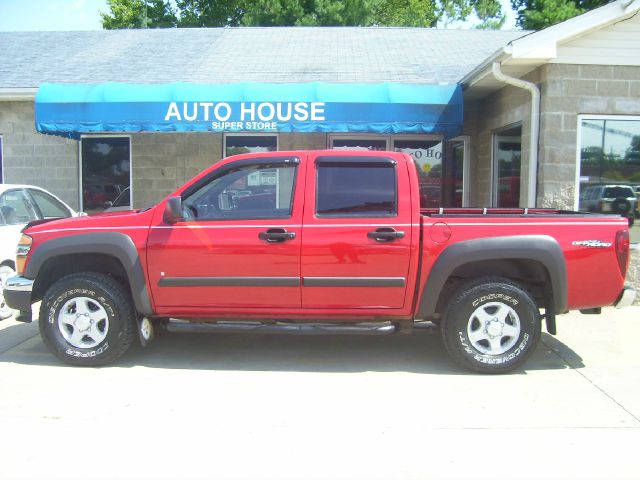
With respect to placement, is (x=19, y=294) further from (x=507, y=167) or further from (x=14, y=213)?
(x=507, y=167)

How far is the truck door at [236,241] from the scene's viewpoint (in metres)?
5.05

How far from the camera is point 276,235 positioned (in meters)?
5.02

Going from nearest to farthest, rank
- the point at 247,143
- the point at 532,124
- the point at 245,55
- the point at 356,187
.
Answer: the point at 356,187 < the point at 532,124 < the point at 247,143 < the point at 245,55

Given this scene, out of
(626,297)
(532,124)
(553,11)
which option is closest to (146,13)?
(553,11)

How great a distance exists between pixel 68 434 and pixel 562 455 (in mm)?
3197

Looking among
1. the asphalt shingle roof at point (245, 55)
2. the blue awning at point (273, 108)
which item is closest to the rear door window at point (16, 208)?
the blue awning at point (273, 108)

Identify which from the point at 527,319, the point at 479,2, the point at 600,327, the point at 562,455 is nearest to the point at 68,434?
the point at 562,455

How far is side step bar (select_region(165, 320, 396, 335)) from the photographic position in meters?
5.14

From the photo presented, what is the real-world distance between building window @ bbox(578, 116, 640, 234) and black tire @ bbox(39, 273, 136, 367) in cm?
596

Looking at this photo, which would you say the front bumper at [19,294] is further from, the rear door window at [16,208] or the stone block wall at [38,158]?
the stone block wall at [38,158]

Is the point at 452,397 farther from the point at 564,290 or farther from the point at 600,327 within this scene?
the point at 600,327

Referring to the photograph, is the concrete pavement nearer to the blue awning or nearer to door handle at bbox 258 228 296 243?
Result: door handle at bbox 258 228 296 243

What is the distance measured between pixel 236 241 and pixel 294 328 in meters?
0.91

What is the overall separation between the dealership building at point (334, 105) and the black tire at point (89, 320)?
419 centimetres
